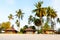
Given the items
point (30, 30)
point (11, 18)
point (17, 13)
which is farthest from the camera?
point (11, 18)

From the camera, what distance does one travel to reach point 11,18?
9569 centimetres

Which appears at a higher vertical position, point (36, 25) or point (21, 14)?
point (21, 14)

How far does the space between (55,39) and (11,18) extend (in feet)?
275

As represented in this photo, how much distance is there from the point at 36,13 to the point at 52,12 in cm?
1014

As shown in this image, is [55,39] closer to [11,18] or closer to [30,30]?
[30,30]

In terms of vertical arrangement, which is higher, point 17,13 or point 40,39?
point 17,13

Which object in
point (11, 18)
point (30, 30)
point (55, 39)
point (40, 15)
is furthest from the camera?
point (11, 18)

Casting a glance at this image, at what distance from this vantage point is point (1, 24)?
98.7m

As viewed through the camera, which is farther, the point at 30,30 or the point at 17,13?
the point at 17,13

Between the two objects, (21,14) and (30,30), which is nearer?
(30,30)

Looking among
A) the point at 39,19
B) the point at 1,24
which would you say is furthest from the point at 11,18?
the point at 39,19

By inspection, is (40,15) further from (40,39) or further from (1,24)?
(40,39)

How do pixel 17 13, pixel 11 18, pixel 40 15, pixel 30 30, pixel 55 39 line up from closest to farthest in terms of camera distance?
pixel 55 39
pixel 40 15
pixel 30 30
pixel 17 13
pixel 11 18

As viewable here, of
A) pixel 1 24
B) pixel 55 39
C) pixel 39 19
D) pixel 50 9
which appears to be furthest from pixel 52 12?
pixel 55 39
